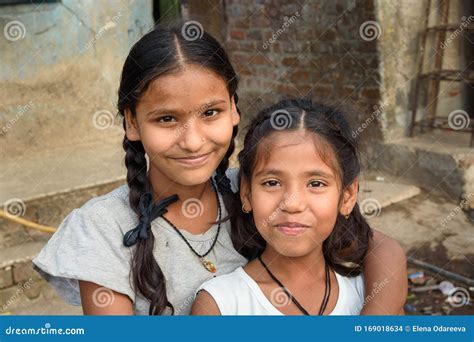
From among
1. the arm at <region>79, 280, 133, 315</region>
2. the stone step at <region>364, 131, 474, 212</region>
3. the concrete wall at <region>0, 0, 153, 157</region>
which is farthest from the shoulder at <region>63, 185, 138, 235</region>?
the concrete wall at <region>0, 0, 153, 157</region>

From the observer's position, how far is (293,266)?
5.37 feet

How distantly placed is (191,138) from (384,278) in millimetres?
624

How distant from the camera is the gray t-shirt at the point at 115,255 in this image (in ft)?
4.95

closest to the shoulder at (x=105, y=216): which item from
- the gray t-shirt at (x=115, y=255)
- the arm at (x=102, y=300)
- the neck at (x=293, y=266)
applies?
the gray t-shirt at (x=115, y=255)

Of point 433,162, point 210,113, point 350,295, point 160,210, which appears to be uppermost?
point 210,113

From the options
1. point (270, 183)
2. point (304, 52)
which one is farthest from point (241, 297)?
point (304, 52)

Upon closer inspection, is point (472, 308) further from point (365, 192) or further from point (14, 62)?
point (14, 62)

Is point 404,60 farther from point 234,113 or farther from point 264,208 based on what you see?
point 264,208

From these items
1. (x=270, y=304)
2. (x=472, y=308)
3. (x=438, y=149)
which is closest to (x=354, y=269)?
(x=270, y=304)

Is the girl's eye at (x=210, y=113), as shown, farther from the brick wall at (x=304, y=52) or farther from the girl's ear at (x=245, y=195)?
the brick wall at (x=304, y=52)

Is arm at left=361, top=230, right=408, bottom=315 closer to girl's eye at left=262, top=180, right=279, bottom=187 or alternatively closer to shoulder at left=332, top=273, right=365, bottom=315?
shoulder at left=332, top=273, right=365, bottom=315

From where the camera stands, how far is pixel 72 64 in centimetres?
482

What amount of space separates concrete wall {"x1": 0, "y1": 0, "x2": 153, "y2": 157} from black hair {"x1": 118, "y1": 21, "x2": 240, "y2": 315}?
3242 mm

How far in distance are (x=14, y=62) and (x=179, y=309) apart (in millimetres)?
3516
